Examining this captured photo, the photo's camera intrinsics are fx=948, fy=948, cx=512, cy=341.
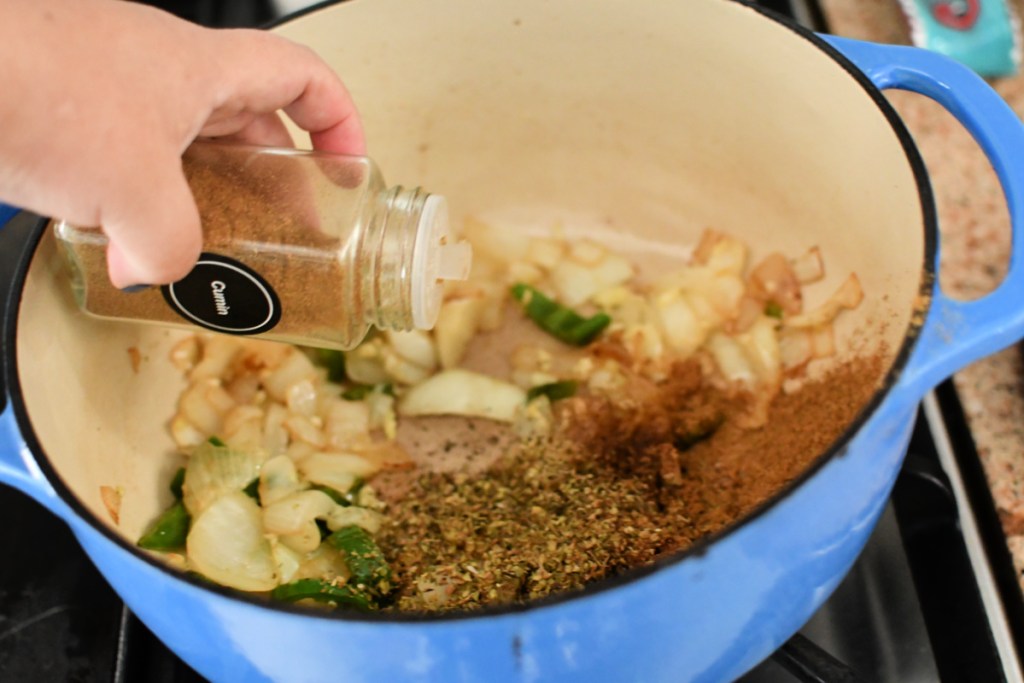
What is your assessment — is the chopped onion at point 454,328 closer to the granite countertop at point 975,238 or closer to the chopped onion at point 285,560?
the chopped onion at point 285,560

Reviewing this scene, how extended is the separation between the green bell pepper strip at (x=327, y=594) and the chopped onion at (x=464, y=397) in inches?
9.6

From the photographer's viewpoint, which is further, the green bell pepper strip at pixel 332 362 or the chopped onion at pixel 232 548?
the green bell pepper strip at pixel 332 362

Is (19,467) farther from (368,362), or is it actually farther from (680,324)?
(680,324)

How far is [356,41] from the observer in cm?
91

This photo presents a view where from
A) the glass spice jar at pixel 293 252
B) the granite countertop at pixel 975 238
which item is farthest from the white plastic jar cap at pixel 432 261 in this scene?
the granite countertop at pixel 975 238

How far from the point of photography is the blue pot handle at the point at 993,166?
58 cm

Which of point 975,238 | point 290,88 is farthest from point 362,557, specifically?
point 975,238

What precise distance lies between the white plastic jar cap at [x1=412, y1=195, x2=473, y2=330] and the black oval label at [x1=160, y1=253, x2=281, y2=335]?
0.11 m

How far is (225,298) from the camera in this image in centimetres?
71

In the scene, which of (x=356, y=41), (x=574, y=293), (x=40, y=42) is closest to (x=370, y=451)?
(x=574, y=293)

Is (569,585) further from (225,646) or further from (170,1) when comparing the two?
(170,1)

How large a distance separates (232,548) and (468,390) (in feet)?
0.94

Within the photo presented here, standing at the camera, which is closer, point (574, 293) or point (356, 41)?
point (356, 41)

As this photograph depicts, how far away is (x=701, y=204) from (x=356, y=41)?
0.40 meters
